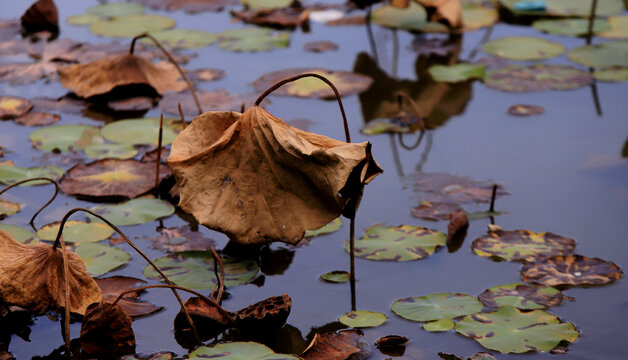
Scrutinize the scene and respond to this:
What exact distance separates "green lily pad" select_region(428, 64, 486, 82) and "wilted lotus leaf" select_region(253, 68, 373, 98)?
32cm

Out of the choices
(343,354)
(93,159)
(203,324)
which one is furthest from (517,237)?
(93,159)

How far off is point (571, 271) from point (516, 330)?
0.34 meters

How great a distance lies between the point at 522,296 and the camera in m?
1.73

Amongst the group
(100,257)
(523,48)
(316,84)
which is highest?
(523,48)

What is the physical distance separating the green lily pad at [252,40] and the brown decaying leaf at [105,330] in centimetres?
230

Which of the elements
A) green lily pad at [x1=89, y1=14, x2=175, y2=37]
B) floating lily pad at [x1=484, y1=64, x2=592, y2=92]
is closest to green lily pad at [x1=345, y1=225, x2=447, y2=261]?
floating lily pad at [x1=484, y1=64, x2=592, y2=92]

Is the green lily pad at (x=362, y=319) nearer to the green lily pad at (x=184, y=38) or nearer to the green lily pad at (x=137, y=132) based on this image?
the green lily pad at (x=137, y=132)

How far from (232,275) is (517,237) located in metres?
0.78

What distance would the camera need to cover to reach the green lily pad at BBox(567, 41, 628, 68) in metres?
3.37

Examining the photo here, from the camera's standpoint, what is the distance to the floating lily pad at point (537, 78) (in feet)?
10.2

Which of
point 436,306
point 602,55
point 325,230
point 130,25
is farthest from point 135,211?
point 602,55

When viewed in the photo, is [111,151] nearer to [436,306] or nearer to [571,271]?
[436,306]

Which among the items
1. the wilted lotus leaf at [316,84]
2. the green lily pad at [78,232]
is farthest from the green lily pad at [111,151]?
the wilted lotus leaf at [316,84]

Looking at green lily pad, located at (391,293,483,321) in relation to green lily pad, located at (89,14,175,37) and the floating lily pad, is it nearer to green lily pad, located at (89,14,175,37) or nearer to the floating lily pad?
the floating lily pad
